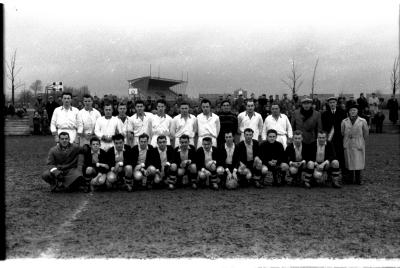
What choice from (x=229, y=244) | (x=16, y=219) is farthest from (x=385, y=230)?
(x=16, y=219)

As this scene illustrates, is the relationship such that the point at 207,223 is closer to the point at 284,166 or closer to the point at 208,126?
the point at 284,166

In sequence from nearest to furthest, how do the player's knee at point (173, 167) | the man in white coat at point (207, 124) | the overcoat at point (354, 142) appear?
the player's knee at point (173, 167) < the overcoat at point (354, 142) < the man in white coat at point (207, 124)

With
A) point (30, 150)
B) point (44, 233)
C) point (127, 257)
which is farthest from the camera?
point (30, 150)

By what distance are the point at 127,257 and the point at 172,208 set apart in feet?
7.20

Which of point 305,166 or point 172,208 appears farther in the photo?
point 305,166

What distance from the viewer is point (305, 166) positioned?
7.88 metres

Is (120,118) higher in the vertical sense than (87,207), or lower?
higher

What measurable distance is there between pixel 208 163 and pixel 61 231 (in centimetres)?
333

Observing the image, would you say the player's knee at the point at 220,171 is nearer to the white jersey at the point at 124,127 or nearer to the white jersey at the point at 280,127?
the white jersey at the point at 280,127

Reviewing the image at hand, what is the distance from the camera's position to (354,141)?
8.38 meters

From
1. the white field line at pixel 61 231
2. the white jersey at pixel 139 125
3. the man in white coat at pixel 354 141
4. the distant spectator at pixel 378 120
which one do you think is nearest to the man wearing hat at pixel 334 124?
the man in white coat at pixel 354 141

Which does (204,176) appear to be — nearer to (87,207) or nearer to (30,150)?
(87,207)

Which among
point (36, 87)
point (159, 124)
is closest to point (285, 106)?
point (159, 124)

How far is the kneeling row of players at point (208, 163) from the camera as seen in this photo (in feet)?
24.9
